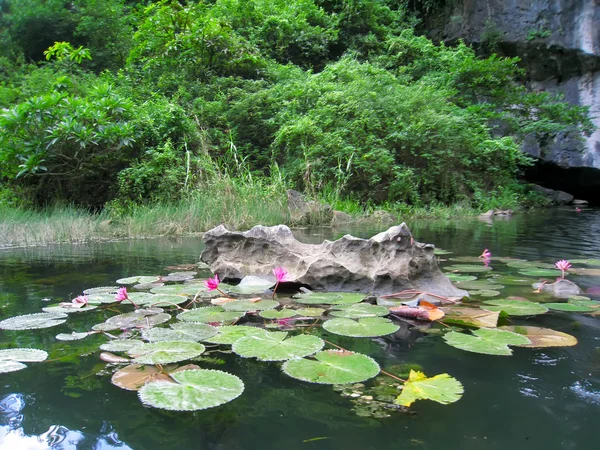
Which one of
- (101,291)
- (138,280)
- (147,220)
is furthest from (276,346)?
(147,220)

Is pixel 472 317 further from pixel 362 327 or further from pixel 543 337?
pixel 362 327

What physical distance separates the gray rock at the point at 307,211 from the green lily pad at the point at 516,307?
4797 millimetres

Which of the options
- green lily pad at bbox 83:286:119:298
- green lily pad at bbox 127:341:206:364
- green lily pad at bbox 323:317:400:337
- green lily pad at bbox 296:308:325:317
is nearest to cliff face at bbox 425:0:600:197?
green lily pad at bbox 296:308:325:317

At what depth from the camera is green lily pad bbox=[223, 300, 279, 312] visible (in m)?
2.04

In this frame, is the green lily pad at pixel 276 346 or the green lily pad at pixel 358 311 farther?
the green lily pad at pixel 358 311

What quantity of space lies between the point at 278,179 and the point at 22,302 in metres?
5.49

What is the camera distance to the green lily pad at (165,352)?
139 centimetres

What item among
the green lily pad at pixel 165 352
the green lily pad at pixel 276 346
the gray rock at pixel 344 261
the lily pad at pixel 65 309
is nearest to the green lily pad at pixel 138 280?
the gray rock at pixel 344 261

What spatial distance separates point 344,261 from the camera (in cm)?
260

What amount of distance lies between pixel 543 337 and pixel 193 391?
1.30m

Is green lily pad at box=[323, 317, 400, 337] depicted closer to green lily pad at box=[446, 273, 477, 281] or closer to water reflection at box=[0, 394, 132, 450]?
water reflection at box=[0, 394, 132, 450]

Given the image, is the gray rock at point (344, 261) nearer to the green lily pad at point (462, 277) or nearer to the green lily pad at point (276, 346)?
the green lily pad at point (462, 277)

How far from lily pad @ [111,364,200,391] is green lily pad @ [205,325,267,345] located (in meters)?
0.24

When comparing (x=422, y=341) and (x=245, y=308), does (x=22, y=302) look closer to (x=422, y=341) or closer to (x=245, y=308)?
(x=245, y=308)
